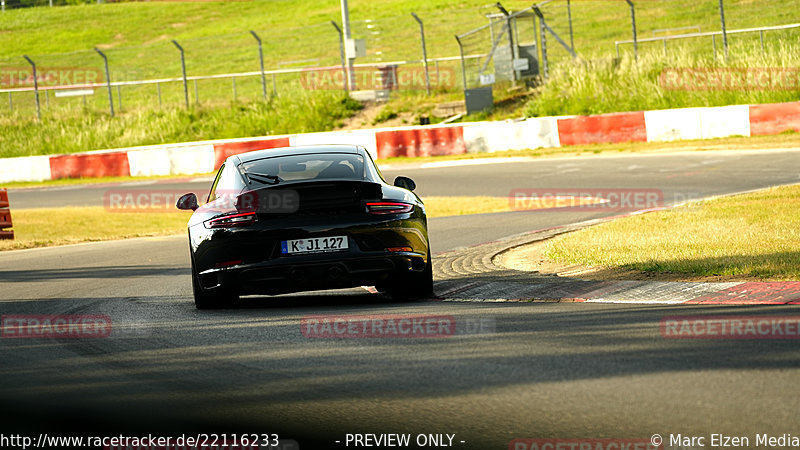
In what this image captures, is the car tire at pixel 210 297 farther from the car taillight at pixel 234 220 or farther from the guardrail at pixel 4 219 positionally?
the guardrail at pixel 4 219

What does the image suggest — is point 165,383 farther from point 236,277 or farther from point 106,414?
point 236,277

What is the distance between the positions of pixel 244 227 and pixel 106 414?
128 inches

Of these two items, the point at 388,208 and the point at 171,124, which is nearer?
the point at 388,208

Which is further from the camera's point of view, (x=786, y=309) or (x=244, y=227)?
(x=244, y=227)

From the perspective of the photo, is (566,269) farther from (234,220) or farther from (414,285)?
(234,220)

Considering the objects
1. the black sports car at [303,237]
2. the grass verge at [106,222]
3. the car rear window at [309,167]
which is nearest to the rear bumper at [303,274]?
the black sports car at [303,237]

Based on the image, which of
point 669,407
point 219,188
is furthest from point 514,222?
point 669,407

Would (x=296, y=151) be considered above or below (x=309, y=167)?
above

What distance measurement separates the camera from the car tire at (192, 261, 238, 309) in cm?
891

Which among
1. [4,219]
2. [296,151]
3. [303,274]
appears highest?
[296,151]

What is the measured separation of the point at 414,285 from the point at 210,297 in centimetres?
169

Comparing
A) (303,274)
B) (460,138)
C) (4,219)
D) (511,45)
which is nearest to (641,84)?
(511,45)

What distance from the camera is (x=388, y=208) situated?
8789 mm

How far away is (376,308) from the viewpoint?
28.6 ft
